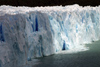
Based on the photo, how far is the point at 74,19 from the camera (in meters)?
13.8

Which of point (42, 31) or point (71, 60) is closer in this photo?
point (71, 60)

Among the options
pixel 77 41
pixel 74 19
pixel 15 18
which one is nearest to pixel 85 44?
pixel 77 41

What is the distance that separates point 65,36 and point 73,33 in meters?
0.76

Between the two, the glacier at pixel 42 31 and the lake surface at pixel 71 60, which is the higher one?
the glacier at pixel 42 31

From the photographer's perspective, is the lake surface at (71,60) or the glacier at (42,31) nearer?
the glacier at (42,31)

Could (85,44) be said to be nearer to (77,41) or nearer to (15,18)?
(77,41)

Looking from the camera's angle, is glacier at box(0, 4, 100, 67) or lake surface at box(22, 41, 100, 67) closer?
glacier at box(0, 4, 100, 67)

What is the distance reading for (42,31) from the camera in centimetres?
1109

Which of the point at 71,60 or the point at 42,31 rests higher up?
the point at 42,31

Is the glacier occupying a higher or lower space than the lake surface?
higher

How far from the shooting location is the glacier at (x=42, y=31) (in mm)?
8750

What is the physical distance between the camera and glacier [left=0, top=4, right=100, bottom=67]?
875 centimetres
